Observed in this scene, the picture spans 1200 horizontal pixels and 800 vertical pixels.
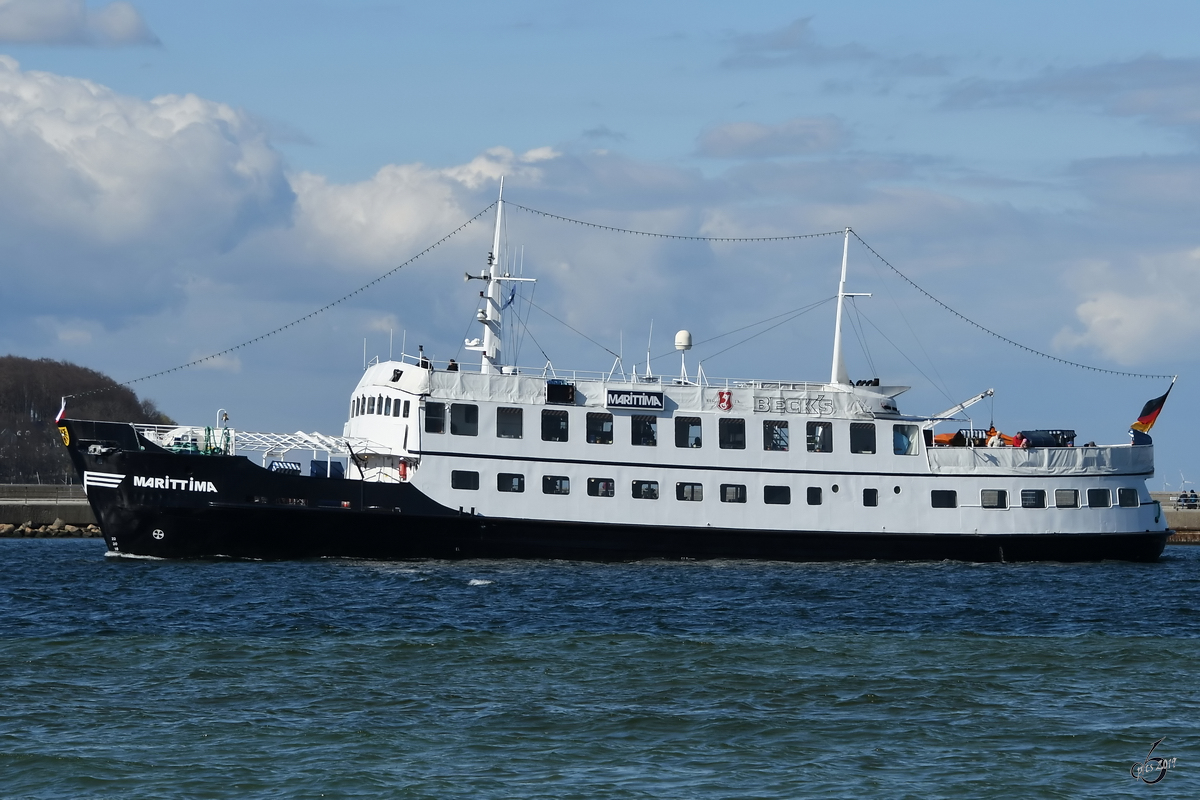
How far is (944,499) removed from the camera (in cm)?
3900

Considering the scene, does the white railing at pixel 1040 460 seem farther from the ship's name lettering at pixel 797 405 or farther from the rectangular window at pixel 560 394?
the rectangular window at pixel 560 394

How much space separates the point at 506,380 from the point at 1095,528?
17.7 metres

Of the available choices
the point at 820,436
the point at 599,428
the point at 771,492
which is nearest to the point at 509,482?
the point at 599,428

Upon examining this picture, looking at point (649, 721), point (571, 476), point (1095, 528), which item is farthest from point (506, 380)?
point (649, 721)

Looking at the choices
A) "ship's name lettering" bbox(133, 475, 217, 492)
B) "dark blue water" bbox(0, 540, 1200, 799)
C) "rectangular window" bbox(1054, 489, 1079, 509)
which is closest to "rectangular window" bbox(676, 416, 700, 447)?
"dark blue water" bbox(0, 540, 1200, 799)

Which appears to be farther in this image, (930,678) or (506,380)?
(506,380)

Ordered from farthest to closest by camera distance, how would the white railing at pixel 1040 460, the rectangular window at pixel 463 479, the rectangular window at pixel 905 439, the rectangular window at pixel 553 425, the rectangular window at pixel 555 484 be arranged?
the white railing at pixel 1040 460 < the rectangular window at pixel 905 439 < the rectangular window at pixel 553 425 < the rectangular window at pixel 555 484 < the rectangular window at pixel 463 479

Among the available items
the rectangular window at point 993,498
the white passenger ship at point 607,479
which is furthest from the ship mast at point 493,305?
the rectangular window at point 993,498

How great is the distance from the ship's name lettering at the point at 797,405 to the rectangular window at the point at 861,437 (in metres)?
0.80

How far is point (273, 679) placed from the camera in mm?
19156

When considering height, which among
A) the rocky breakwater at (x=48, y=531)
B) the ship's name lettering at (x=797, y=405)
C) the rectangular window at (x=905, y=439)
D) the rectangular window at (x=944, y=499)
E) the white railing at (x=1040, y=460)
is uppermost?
the ship's name lettering at (x=797, y=405)

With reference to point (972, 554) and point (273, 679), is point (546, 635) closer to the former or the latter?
point (273, 679)

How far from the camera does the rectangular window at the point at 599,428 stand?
122 feet

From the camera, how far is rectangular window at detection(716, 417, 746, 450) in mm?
37812
